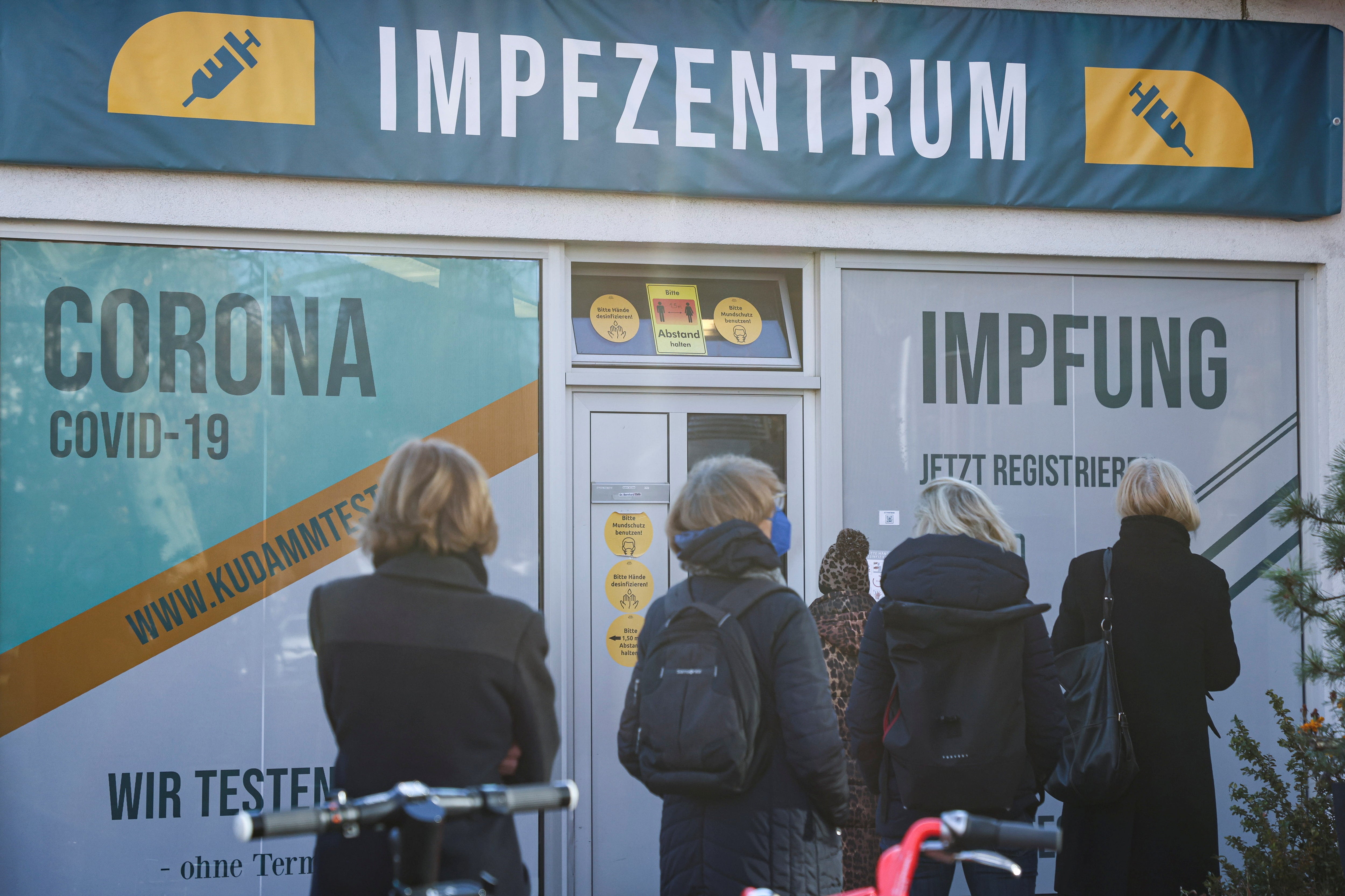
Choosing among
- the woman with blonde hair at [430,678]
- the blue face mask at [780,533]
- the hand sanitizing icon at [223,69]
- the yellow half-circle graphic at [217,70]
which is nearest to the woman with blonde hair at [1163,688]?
the blue face mask at [780,533]

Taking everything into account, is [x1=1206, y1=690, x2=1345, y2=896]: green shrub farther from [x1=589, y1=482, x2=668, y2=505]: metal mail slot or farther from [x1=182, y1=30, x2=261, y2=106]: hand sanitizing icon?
[x1=182, y1=30, x2=261, y2=106]: hand sanitizing icon

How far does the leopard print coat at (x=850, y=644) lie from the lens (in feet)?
14.3

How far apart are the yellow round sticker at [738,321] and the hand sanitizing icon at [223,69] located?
8.53 feet

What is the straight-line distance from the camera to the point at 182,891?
5.00 metres

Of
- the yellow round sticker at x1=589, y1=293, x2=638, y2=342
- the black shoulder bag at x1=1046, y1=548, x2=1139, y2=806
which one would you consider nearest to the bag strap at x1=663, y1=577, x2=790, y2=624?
the black shoulder bag at x1=1046, y1=548, x2=1139, y2=806

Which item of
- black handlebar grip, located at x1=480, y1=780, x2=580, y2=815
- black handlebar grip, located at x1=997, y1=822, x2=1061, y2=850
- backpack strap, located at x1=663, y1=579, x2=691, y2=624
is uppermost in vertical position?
backpack strap, located at x1=663, y1=579, x2=691, y2=624

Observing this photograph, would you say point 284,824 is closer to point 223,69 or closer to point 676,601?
point 676,601

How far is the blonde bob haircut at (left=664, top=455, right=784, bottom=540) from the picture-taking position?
309cm

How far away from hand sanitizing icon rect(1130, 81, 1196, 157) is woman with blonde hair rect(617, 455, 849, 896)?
13.5 feet

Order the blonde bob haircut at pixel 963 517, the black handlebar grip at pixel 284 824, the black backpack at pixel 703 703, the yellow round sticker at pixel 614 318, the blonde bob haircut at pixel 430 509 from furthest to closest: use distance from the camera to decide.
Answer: the yellow round sticker at pixel 614 318, the blonde bob haircut at pixel 963 517, the black backpack at pixel 703 703, the blonde bob haircut at pixel 430 509, the black handlebar grip at pixel 284 824

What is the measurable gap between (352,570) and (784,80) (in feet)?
10.8

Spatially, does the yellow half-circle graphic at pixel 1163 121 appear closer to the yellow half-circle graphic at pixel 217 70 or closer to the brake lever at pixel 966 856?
the yellow half-circle graphic at pixel 217 70

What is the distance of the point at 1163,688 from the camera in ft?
13.1

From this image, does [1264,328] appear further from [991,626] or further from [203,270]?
[203,270]
